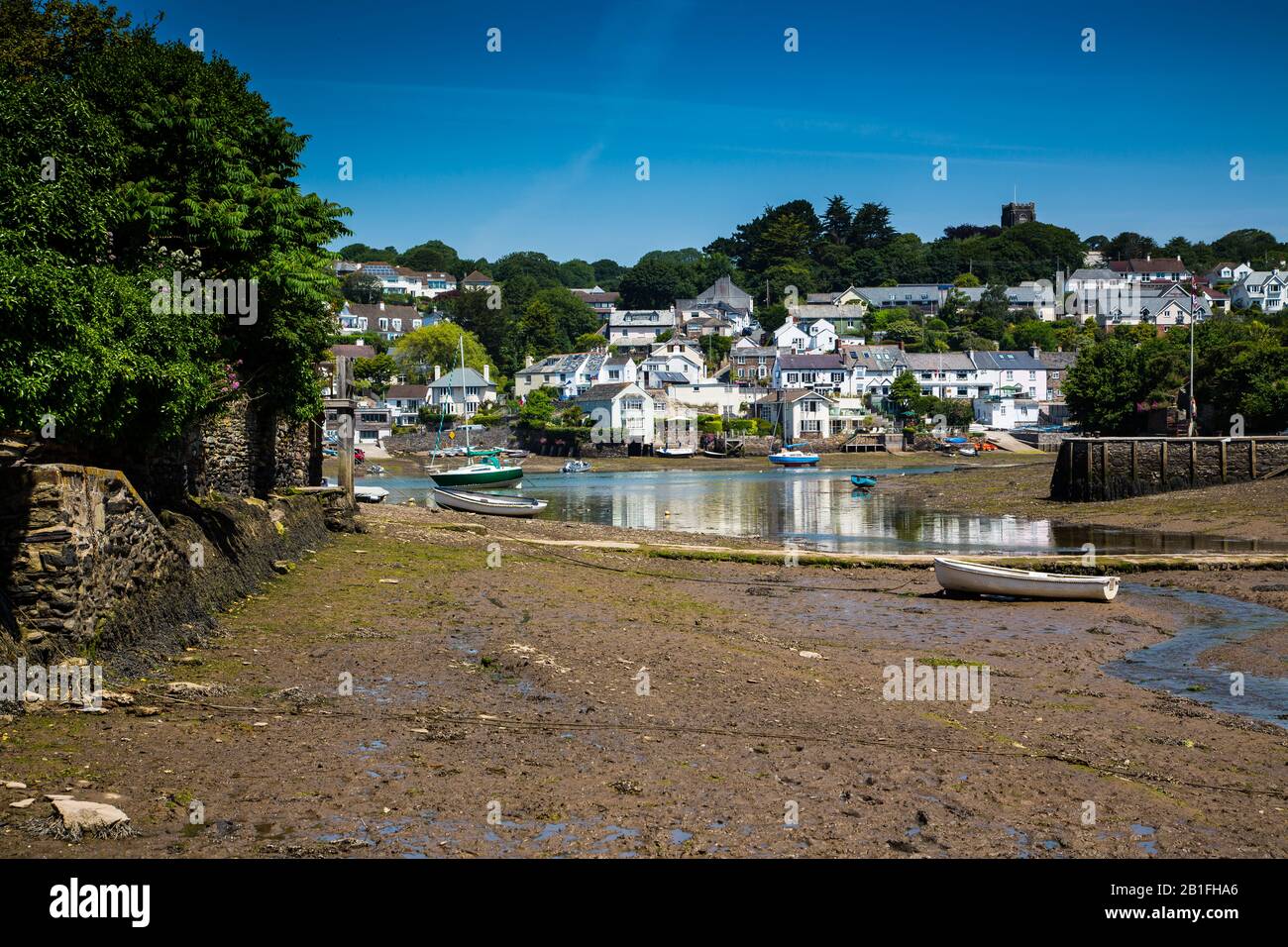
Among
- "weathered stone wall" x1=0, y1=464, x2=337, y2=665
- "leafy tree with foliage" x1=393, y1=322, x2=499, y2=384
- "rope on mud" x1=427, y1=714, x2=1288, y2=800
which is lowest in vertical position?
"rope on mud" x1=427, y1=714, x2=1288, y2=800

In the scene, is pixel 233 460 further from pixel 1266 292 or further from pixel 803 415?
pixel 1266 292

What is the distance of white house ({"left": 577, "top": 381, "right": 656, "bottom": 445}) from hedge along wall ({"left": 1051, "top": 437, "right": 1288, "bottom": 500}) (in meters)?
76.7

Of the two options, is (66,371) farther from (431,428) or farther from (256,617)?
(431,428)

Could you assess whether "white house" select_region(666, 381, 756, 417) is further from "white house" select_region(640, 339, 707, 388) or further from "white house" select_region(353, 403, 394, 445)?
"white house" select_region(353, 403, 394, 445)

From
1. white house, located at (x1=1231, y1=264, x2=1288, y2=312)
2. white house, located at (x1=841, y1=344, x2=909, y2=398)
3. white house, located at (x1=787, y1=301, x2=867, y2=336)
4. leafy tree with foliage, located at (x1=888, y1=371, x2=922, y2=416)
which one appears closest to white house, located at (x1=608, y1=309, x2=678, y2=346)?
white house, located at (x1=787, y1=301, x2=867, y2=336)

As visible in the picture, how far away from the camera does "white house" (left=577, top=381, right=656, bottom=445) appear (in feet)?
447

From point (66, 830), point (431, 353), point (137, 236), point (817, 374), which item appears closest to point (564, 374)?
point (431, 353)

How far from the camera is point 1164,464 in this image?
6184 cm

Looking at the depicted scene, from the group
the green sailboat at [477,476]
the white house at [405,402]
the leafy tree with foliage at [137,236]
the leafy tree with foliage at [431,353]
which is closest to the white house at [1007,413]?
the leafy tree with foliage at [431,353]

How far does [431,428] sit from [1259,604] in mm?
127337

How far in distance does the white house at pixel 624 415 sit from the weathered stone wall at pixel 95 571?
11748 centimetres

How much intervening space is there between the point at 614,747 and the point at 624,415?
126 meters

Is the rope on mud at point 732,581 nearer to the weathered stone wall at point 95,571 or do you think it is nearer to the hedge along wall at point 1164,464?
the weathered stone wall at point 95,571
